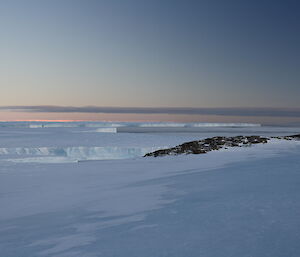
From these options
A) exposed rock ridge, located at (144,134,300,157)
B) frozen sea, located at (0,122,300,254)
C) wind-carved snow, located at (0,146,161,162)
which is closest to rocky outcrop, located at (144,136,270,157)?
exposed rock ridge, located at (144,134,300,157)

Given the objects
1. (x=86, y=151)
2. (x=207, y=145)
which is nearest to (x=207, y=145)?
(x=207, y=145)

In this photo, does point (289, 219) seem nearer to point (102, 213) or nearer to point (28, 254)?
point (102, 213)

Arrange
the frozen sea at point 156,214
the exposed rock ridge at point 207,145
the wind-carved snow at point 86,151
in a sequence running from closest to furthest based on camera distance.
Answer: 1. the frozen sea at point 156,214
2. the exposed rock ridge at point 207,145
3. the wind-carved snow at point 86,151

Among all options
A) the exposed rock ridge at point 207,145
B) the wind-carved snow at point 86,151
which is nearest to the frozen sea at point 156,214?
the exposed rock ridge at point 207,145

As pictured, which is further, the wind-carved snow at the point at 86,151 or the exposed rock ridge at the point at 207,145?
the wind-carved snow at the point at 86,151

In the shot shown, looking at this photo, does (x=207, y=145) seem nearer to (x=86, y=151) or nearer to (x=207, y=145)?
(x=207, y=145)

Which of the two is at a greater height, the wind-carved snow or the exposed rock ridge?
the exposed rock ridge

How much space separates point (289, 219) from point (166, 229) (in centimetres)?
127

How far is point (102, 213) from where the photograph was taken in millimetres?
3650

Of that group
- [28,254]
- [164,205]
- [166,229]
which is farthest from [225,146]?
[28,254]

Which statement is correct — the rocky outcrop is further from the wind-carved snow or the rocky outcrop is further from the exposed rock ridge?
the wind-carved snow

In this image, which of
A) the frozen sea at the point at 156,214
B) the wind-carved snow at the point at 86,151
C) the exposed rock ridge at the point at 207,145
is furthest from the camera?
the wind-carved snow at the point at 86,151

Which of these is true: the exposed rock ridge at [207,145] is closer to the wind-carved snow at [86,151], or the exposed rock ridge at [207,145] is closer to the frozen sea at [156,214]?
the wind-carved snow at [86,151]

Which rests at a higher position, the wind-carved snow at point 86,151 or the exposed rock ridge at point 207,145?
the exposed rock ridge at point 207,145
